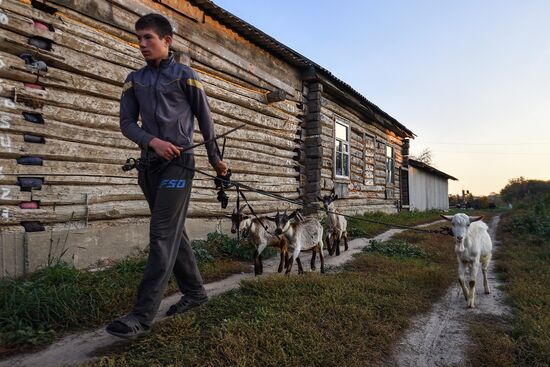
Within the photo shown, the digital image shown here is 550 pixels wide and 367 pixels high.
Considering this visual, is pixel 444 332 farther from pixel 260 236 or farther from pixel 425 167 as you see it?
pixel 425 167

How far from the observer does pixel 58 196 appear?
5129mm

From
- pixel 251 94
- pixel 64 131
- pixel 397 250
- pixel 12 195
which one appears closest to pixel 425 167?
→ pixel 397 250

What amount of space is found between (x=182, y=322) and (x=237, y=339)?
0.59 m

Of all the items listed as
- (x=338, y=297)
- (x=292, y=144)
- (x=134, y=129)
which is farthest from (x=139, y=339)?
(x=292, y=144)

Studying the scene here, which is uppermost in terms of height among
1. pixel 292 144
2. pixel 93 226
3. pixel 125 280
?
pixel 292 144

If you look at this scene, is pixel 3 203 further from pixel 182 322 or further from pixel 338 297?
pixel 338 297

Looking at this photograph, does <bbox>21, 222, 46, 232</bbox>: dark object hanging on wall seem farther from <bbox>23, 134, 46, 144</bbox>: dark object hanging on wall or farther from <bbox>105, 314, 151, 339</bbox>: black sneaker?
<bbox>105, 314, 151, 339</bbox>: black sneaker

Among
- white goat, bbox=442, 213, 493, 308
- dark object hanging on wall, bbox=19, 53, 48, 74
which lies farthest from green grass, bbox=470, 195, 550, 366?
dark object hanging on wall, bbox=19, 53, 48, 74

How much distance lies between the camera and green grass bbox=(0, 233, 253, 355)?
3.08 metres

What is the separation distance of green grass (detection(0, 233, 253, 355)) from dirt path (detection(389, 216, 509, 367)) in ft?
9.27

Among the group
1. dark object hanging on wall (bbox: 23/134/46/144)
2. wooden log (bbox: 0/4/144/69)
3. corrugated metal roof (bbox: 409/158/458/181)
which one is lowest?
dark object hanging on wall (bbox: 23/134/46/144)

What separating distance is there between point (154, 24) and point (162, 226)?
1.67 metres

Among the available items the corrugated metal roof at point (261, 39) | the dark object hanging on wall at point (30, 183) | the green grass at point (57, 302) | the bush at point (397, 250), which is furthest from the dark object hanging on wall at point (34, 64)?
the bush at point (397, 250)

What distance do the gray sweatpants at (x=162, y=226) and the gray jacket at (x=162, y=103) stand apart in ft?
0.83
